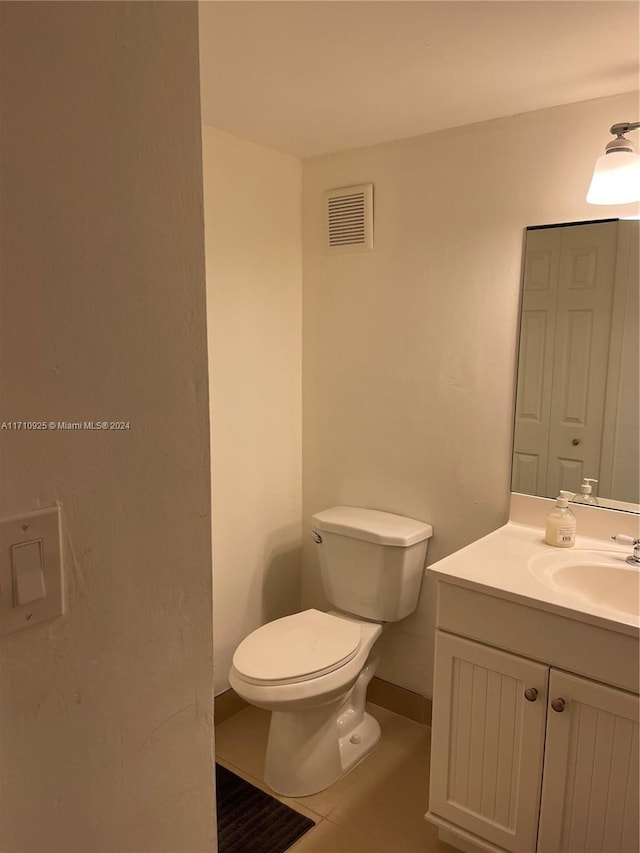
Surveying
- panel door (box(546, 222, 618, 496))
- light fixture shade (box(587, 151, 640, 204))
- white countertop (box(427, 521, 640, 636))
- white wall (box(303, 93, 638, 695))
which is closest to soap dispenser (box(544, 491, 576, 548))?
white countertop (box(427, 521, 640, 636))

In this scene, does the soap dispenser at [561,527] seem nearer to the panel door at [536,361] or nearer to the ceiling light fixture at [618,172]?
the panel door at [536,361]

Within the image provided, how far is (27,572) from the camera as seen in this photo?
63cm

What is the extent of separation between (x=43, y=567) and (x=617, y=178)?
1632 mm

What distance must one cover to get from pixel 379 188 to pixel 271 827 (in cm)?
214

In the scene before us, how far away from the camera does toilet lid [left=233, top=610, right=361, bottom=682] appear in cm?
186

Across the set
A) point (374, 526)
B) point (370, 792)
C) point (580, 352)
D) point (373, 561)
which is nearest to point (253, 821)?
point (370, 792)

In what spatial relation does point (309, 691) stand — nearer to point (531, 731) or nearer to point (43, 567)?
point (531, 731)

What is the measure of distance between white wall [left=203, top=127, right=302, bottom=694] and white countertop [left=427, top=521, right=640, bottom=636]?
927 millimetres

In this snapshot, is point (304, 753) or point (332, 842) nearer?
point (332, 842)

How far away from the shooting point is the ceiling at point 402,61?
1323 millimetres

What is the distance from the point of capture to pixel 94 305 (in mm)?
669

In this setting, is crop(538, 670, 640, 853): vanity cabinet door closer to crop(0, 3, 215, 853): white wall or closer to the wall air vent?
crop(0, 3, 215, 853): white wall

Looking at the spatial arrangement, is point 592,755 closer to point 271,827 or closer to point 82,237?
point 271,827

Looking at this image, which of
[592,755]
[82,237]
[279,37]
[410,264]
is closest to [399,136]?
[410,264]
